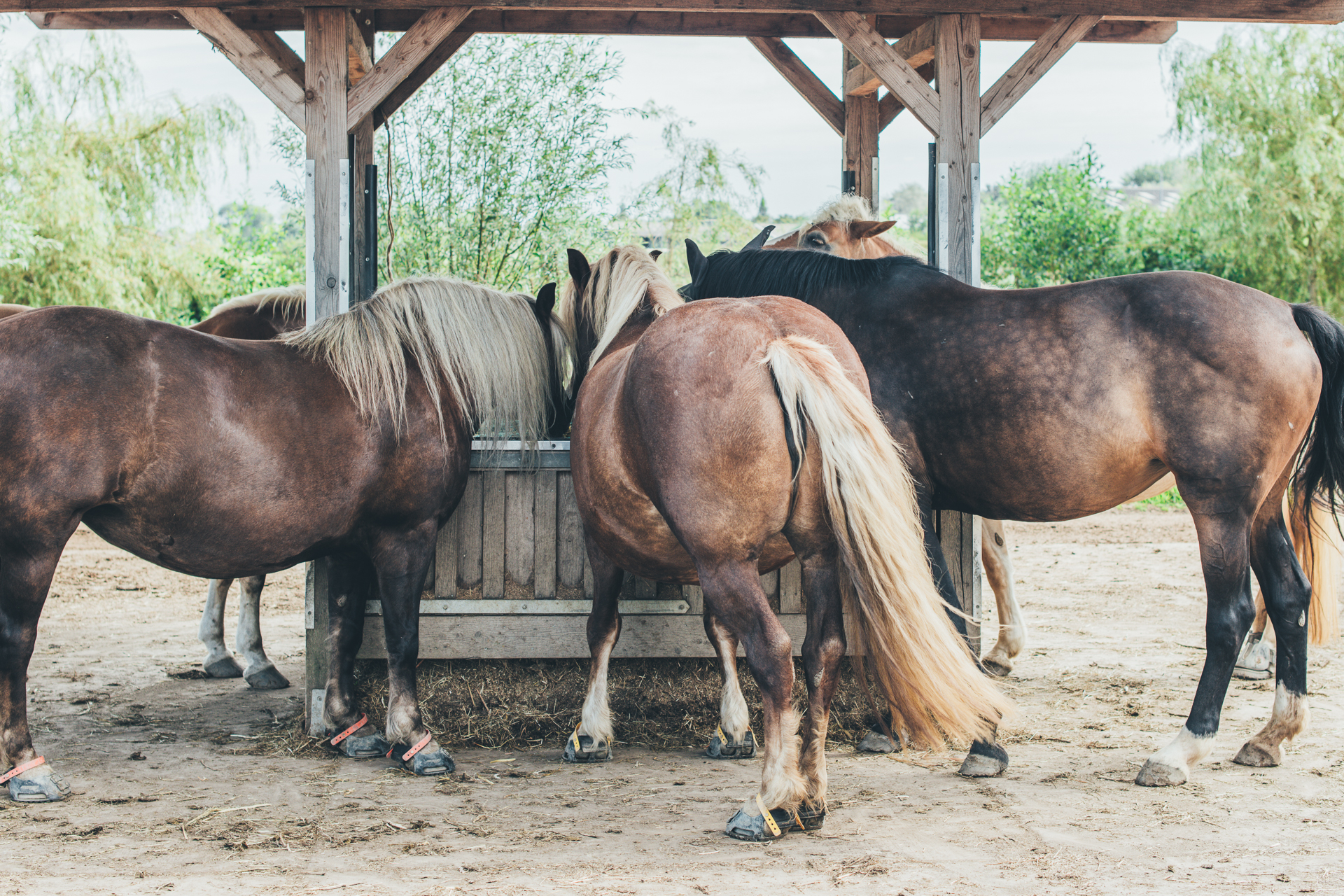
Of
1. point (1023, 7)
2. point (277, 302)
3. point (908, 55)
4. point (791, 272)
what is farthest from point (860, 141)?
point (277, 302)

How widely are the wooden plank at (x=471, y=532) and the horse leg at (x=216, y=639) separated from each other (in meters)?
1.74

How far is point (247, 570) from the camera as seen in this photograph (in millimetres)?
3561

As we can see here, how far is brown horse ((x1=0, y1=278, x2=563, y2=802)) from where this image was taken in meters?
3.14

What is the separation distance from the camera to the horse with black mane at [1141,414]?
3.41m

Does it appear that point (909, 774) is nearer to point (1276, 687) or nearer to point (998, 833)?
point (998, 833)

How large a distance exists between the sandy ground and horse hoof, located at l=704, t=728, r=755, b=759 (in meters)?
0.07

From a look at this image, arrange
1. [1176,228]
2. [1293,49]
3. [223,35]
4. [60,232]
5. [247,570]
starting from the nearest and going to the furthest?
[247,570], [223,35], [60,232], [1293,49], [1176,228]

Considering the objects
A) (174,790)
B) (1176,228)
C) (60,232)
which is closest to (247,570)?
(174,790)

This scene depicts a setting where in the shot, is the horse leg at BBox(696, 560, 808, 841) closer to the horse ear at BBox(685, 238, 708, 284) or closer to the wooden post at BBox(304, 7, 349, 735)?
the horse ear at BBox(685, 238, 708, 284)

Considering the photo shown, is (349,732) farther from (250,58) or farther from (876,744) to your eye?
Result: (250,58)

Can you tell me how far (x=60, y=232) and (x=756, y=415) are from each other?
11.5m

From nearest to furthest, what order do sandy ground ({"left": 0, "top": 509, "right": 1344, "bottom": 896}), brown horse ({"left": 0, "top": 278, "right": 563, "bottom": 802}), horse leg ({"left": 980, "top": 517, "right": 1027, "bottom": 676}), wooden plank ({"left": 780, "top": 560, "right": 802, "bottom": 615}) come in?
1. sandy ground ({"left": 0, "top": 509, "right": 1344, "bottom": 896})
2. brown horse ({"left": 0, "top": 278, "right": 563, "bottom": 802})
3. wooden plank ({"left": 780, "top": 560, "right": 802, "bottom": 615})
4. horse leg ({"left": 980, "top": 517, "right": 1027, "bottom": 676})

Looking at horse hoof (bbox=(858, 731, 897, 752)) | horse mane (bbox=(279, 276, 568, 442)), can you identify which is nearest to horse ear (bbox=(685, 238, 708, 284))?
horse mane (bbox=(279, 276, 568, 442))

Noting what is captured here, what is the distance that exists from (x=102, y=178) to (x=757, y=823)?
1262 centimetres
